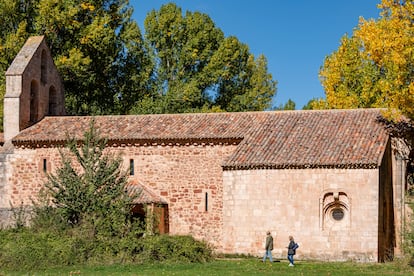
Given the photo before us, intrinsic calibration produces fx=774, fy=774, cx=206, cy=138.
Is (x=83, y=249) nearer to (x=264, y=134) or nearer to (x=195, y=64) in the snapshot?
(x=264, y=134)

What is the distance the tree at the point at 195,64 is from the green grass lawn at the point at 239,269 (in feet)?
82.3

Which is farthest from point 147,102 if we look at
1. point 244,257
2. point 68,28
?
point 244,257

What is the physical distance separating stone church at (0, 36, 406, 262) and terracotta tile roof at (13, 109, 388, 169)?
4 cm

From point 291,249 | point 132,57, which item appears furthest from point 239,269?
point 132,57

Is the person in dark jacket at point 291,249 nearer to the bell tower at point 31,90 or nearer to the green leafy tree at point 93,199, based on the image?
the green leafy tree at point 93,199

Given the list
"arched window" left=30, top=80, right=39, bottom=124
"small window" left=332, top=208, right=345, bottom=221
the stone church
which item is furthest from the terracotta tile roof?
"small window" left=332, top=208, right=345, bottom=221

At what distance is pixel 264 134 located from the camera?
32375 millimetres

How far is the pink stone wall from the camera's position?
29000 millimetres

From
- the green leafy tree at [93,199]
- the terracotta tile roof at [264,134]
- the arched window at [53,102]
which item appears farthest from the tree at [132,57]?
the green leafy tree at [93,199]

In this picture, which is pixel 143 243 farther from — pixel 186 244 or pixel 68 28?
pixel 68 28

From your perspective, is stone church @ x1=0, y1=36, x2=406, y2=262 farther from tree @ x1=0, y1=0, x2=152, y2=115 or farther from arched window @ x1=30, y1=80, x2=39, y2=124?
tree @ x1=0, y1=0, x2=152, y2=115

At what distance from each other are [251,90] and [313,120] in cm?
2304

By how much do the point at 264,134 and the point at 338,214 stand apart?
486cm

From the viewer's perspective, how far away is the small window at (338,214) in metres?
29.6
